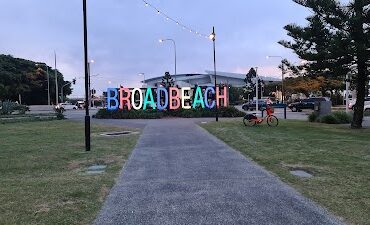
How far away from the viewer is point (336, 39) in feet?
74.0

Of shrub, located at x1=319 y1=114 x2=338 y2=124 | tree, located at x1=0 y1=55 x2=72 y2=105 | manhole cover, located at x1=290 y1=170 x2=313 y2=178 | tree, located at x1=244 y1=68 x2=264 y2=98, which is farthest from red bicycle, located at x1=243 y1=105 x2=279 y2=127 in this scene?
tree, located at x1=244 y1=68 x2=264 y2=98

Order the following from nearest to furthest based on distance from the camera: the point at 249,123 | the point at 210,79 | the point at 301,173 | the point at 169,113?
the point at 301,173 → the point at 249,123 → the point at 169,113 → the point at 210,79

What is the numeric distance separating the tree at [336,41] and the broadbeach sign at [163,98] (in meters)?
15.2

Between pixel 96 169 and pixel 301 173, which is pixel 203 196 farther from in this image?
pixel 96 169

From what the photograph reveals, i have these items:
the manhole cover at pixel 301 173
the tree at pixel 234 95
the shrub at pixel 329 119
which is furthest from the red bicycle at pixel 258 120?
the tree at pixel 234 95

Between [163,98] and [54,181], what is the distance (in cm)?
3140

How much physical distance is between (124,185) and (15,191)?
1982 millimetres

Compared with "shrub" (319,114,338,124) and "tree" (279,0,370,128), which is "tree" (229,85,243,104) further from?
"tree" (279,0,370,128)

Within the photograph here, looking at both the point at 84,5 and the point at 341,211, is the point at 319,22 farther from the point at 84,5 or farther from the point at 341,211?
the point at 341,211

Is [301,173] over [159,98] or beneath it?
beneath

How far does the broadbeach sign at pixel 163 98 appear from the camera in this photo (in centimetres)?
4019

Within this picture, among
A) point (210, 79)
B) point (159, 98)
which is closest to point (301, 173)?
point (159, 98)

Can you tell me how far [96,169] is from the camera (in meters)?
10.8

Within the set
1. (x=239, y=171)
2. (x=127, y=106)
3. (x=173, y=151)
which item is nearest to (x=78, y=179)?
(x=239, y=171)
